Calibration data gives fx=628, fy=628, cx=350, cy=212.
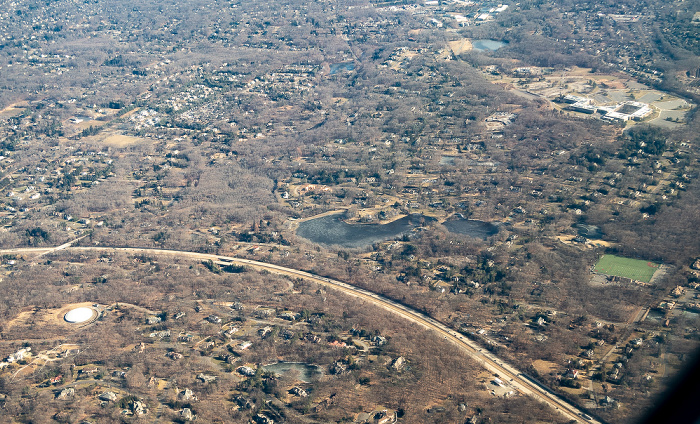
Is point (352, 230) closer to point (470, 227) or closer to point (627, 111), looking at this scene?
point (470, 227)

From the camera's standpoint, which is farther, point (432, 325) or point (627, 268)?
point (627, 268)

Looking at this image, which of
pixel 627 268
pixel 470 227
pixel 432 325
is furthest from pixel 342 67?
pixel 432 325

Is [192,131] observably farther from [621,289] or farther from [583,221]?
[621,289]

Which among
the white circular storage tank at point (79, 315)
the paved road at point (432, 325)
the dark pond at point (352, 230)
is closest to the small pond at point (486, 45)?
the dark pond at point (352, 230)

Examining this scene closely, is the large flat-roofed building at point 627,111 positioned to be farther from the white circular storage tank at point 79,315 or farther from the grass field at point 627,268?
the white circular storage tank at point 79,315

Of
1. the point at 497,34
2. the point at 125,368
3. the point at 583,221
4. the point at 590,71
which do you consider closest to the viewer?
the point at 125,368

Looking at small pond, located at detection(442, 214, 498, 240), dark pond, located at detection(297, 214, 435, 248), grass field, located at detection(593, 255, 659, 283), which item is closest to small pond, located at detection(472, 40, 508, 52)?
small pond, located at detection(442, 214, 498, 240)

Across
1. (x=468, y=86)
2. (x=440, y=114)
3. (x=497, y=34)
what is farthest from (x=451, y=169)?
(x=497, y=34)
